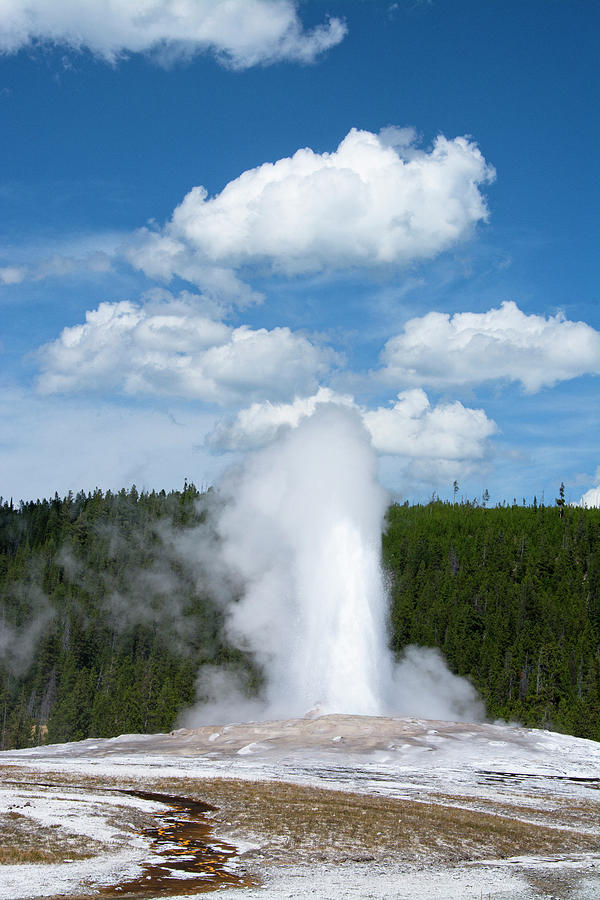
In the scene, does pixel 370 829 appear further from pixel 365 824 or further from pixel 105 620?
pixel 105 620

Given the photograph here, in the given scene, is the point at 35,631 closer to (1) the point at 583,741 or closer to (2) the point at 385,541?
(2) the point at 385,541

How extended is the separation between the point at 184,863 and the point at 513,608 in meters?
117

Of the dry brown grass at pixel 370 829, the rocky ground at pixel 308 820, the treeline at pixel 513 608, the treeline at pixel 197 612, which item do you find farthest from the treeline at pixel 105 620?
the dry brown grass at pixel 370 829

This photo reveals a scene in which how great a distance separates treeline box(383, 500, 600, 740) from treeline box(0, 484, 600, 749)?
0.28 m

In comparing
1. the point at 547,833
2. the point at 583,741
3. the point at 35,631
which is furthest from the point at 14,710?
the point at 547,833

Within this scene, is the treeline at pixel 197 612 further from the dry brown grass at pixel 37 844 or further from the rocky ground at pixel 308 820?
the dry brown grass at pixel 37 844

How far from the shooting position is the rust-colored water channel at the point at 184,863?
16203mm

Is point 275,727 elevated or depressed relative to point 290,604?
depressed

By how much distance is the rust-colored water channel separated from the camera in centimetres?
1620

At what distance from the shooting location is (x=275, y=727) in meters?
50.7

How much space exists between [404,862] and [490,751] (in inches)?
1090

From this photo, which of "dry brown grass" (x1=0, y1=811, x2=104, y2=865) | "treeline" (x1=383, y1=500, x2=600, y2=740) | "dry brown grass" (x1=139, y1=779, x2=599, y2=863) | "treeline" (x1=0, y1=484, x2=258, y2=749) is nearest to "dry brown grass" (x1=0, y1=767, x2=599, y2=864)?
"dry brown grass" (x1=139, y1=779, x2=599, y2=863)

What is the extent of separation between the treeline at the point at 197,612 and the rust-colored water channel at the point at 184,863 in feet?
238

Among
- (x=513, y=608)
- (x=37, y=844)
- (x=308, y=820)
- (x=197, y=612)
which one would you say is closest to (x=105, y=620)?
(x=197, y=612)
